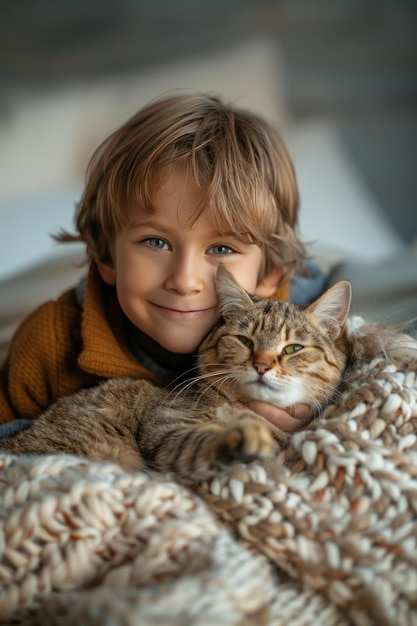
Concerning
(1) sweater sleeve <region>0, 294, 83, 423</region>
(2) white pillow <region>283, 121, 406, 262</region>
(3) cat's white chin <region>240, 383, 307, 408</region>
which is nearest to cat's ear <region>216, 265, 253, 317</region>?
(3) cat's white chin <region>240, 383, 307, 408</region>

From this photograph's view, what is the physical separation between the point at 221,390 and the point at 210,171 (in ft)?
1.56

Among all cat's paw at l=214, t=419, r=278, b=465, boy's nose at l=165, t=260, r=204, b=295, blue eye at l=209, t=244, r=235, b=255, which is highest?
blue eye at l=209, t=244, r=235, b=255

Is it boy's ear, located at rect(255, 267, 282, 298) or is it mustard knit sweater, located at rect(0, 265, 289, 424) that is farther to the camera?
boy's ear, located at rect(255, 267, 282, 298)

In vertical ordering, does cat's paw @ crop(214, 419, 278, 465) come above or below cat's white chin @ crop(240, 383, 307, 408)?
above

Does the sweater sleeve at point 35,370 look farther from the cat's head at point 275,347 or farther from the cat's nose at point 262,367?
the cat's nose at point 262,367

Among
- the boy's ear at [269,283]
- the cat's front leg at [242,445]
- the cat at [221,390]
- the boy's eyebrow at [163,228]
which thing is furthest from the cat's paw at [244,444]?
the boy's ear at [269,283]

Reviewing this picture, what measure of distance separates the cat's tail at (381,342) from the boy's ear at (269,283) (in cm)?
32

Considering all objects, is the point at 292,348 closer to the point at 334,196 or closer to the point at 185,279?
the point at 185,279

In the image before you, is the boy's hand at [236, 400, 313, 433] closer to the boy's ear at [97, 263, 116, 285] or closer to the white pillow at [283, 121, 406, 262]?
the boy's ear at [97, 263, 116, 285]

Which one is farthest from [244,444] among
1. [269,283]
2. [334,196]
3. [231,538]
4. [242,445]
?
[334,196]

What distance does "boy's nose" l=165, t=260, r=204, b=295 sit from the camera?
1203mm

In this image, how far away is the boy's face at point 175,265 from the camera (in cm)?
122

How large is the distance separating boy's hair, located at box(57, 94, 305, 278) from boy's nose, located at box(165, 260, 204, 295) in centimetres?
11

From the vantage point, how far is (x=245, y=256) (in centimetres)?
132
